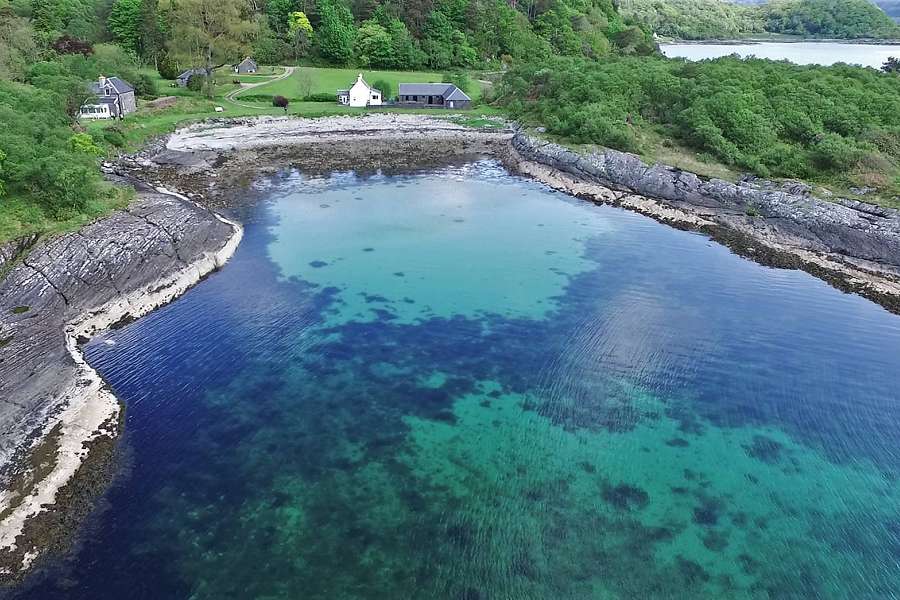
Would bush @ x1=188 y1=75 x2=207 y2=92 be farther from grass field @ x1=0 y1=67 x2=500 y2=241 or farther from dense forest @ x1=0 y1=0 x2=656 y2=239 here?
dense forest @ x1=0 y1=0 x2=656 y2=239

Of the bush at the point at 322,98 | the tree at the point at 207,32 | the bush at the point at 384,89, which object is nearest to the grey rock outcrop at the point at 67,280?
the bush at the point at 322,98

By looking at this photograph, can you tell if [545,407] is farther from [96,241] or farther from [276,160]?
[276,160]

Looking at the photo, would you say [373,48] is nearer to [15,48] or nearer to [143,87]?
[143,87]

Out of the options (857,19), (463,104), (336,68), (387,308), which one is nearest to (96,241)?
(387,308)

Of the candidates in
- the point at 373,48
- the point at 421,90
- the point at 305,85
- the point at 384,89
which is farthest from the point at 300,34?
the point at 421,90

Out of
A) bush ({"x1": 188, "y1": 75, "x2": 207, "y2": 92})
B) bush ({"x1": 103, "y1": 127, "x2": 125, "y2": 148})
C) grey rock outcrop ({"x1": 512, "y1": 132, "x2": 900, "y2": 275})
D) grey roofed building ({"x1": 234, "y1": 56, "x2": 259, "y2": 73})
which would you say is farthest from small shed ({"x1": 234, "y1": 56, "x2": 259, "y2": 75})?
grey rock outcrop ({"x1": 512, "y1": 132, "x2": 900, "y2": 275})

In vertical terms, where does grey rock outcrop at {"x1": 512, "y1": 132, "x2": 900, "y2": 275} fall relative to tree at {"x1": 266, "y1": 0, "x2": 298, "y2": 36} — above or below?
below
